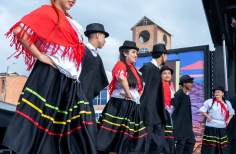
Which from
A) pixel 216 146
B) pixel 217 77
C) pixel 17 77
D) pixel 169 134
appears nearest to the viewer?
pixel 169 134

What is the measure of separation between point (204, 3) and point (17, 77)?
33798 mm

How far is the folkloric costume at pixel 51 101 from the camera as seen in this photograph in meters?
2.26

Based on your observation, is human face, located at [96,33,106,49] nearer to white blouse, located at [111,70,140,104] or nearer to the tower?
white blouse, located at [111,70,140,104]

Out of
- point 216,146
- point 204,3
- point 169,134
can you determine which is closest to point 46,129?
point 169,134

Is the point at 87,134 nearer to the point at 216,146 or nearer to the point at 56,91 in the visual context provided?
the point at 56,91

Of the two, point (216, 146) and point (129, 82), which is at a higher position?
point (129, 82)

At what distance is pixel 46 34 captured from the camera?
2.47 meters

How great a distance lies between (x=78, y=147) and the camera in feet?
7.75

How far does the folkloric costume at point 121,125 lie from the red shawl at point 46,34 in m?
1.97

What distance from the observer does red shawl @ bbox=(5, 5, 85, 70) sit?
2414 millimetres

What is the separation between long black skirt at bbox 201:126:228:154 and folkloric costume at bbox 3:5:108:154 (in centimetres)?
512

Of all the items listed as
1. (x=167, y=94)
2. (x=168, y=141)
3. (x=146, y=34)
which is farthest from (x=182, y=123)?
(x=146, y=34)

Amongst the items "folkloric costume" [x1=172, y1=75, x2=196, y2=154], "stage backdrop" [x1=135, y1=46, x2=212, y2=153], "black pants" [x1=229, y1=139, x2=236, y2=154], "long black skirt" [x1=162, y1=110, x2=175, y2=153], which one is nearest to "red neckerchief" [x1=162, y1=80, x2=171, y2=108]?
"long black skirt" [x1=162, y1=110, x2=175, y2=153]

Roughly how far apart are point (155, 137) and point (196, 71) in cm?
610
